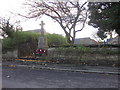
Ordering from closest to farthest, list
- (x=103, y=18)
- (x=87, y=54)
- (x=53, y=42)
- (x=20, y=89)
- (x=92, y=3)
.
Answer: (x=20, y=89), (x=87, y=54), (x=103, y=18), (x=92, y=3), (x=53, y=42)

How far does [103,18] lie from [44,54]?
20.1 feet

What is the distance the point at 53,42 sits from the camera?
18078mm

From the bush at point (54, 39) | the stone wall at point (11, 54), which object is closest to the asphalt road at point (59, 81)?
the stone wall at point (11, 54)

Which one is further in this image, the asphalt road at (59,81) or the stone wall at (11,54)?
the stone wall at (11,54)

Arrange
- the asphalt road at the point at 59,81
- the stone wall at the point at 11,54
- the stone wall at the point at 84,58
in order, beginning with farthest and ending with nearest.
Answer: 1. the stone wall at the point at 11,54
2. the stone wall at the point at 84,58
3. the asphalt road at the point at 59,81

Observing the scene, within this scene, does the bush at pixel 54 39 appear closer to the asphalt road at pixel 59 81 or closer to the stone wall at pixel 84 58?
the stone wall at pixel 84 58

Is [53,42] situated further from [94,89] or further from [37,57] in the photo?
[94,89]

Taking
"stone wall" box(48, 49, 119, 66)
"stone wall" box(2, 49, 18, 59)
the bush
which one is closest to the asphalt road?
"stone wall" box(48, 49, 119, 66)

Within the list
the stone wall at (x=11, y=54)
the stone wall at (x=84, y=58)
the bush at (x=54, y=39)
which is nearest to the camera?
Result: the stone wall at (x=84, y=58)

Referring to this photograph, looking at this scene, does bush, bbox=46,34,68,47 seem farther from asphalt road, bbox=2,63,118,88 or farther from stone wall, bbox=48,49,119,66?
asphalt road, bbox=2,63,118,88


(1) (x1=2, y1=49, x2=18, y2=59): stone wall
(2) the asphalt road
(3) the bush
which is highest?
(3) the bush

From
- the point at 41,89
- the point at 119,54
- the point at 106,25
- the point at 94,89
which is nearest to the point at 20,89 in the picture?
the point at 41,89

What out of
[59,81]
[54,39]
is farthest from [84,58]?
[54,39]

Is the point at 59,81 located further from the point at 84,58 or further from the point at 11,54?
the point at 11,54
